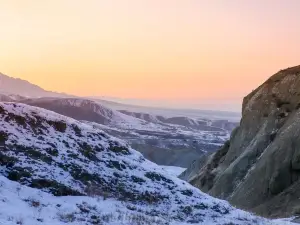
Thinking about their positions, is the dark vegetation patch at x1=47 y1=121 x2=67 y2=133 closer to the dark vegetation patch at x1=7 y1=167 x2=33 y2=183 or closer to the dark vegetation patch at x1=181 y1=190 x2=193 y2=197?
the dark vegetation patch at x1=7 y1=167 x2=33 y2=183

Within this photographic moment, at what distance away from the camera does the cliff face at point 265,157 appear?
122 ft

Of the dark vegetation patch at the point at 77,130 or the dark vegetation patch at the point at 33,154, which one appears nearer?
the dark vegetation patch at the point at 33,154

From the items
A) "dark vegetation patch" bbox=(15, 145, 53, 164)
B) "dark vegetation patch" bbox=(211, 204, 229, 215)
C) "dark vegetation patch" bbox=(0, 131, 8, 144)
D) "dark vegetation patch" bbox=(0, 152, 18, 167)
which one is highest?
"dark vegetation patch" bbox=(0, 131, 8, 144)

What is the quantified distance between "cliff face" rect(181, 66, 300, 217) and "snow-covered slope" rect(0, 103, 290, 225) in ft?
40.4

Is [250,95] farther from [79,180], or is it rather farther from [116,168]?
[79,180]

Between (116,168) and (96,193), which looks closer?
(96,193)

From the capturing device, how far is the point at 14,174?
2031 cm

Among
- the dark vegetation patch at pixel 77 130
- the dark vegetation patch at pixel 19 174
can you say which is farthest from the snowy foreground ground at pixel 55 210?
the dark vegetation patch at pixel 77 130

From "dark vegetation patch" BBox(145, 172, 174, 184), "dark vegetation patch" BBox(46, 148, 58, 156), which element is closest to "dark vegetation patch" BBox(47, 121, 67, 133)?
"dark vegetation patch" BBox(46, 148, 58, 156)

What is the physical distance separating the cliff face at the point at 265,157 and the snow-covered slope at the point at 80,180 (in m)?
12.3

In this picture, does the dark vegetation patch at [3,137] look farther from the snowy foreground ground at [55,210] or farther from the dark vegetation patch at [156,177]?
the dark vegetation patch at [156,177]

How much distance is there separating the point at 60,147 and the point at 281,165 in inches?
927

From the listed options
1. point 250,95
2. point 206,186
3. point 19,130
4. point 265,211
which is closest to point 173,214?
point 19,130

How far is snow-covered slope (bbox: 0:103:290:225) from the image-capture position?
16.7m
